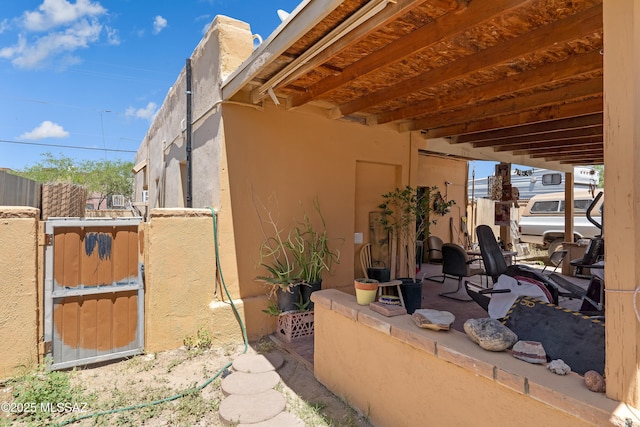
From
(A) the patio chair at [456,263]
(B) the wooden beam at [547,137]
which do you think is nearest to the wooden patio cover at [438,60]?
(B) the wooden beam at [547,137]

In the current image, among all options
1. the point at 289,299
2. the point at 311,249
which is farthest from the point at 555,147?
the point at 289,299

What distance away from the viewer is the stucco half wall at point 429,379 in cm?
145

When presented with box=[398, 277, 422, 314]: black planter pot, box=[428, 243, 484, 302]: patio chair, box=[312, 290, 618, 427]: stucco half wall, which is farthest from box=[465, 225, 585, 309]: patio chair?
box=[312, 290, 618, 427]: stucco half wall

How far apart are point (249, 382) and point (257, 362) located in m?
0.40

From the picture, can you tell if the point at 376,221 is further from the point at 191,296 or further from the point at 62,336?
the point at 62,336

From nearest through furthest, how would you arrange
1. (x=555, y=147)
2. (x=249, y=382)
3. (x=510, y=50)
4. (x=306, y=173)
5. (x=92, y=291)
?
(x=510, y=50)
(x=249, y=382)
(x=92, y=291)
(x=306, y=173)
(x=555, y=147)

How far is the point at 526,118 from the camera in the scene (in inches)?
167

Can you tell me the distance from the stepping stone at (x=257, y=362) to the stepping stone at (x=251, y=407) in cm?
43

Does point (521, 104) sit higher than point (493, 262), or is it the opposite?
point (521, 104)

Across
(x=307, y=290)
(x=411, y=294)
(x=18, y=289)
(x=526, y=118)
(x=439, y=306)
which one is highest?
(x=526, y=118)

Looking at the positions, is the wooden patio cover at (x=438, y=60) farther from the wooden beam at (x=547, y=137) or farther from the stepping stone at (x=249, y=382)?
the stepping stone at (x=249, y=382)

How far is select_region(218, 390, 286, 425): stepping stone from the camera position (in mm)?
2514

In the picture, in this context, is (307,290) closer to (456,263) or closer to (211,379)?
(211,379)

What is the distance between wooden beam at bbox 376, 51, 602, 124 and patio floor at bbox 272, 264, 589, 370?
2.45m
